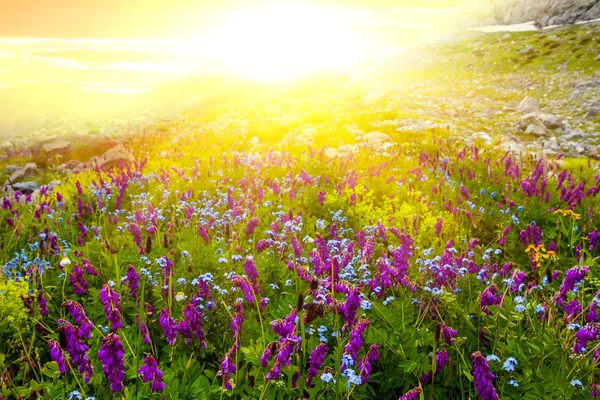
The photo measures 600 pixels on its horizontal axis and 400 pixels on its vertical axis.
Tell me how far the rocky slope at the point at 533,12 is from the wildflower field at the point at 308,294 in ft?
281

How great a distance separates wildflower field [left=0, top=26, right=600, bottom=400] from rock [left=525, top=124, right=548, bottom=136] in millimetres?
7463

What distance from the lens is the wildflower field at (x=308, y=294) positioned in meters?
2.71

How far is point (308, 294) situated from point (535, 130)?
49.9 ft

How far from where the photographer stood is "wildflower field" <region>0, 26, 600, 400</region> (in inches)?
107

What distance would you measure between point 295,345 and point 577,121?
61.9 ft

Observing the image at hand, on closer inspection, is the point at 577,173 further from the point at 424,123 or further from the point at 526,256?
the point at 424,123

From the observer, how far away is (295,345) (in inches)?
105

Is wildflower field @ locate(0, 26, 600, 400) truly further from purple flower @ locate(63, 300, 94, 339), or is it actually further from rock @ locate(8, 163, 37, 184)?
rock @ locate(8, 163, 37, 184)

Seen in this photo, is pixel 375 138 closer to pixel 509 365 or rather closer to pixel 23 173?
pixel 23 173

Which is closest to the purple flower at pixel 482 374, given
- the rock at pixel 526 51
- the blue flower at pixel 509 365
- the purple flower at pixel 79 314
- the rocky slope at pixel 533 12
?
the blue flower at pixel 509 365

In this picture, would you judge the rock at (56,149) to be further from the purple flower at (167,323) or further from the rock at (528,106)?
the rock at (528,106)

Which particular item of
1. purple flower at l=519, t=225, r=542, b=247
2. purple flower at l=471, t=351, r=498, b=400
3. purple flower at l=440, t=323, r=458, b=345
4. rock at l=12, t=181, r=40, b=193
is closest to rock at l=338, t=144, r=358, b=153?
purple flower at l=519, t=225, r=542, b=247

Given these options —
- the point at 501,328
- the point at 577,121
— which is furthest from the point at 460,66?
the point at 501,328

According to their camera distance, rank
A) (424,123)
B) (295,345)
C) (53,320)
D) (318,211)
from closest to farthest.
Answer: (295,345)
(53,320)
(318,211)
(424,123)
